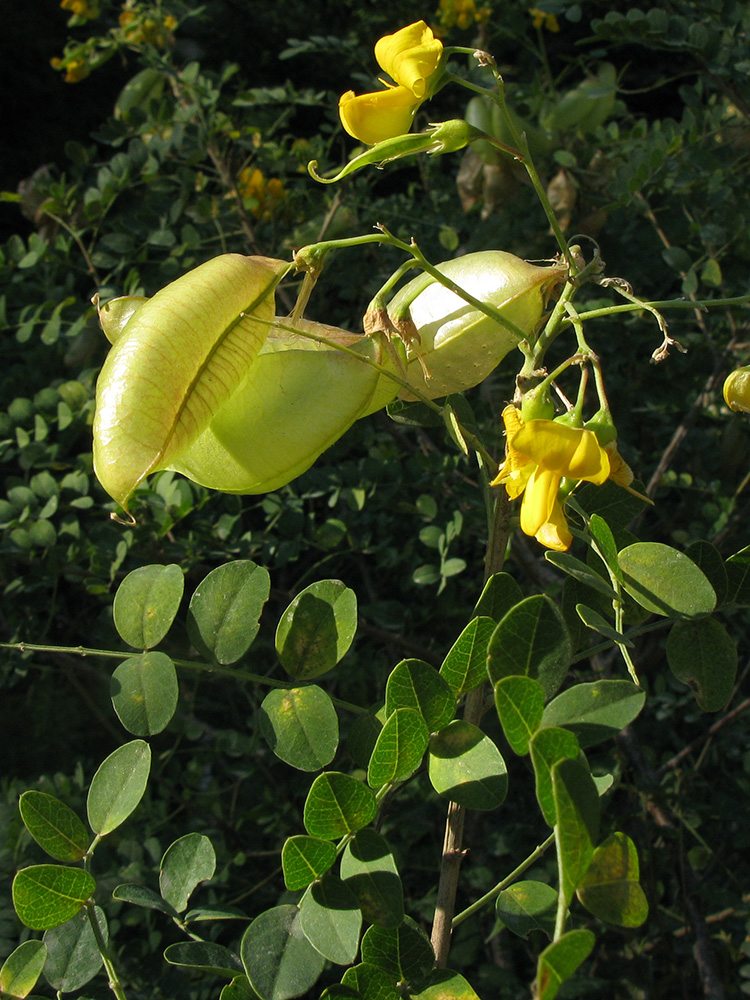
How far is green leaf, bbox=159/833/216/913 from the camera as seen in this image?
53 cm

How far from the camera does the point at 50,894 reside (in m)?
0.46

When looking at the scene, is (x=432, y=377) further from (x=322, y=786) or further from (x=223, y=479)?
(x=322, y=786)

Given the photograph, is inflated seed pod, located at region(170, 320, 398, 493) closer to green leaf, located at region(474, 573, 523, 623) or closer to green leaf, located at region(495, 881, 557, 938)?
green leaf, located at region(474, 573, 523, 623)

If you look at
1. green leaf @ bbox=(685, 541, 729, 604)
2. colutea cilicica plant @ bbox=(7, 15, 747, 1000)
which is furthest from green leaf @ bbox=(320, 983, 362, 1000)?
green leaf @ bbox=(685, 541, 729, 604)

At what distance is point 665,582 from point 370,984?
262 millimetres

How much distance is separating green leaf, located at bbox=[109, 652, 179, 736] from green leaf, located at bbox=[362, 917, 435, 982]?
17 cm

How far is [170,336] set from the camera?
468mm

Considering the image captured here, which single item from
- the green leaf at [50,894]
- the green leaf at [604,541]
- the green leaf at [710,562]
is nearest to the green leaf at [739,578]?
the green leaf at [710,562]

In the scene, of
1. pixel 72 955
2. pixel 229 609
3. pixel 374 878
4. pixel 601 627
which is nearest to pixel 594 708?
pixel 601 627

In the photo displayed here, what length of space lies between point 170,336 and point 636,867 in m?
0.36

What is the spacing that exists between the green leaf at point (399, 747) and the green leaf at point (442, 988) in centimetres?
10

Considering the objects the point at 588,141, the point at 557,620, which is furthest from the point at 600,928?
the point at 588,141

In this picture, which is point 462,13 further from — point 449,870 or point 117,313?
point 449,870

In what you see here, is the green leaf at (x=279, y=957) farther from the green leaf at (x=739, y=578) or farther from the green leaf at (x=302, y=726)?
the green leaf at (x=739, y=578)
